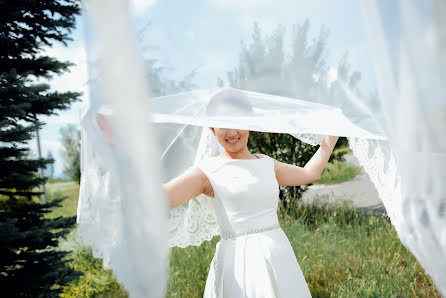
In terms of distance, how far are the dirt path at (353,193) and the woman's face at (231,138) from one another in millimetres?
3524

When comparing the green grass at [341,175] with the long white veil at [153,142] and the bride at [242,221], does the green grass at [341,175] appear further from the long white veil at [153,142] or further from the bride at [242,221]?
the long white veil at [153,142]

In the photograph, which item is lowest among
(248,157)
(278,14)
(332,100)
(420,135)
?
(248,157)

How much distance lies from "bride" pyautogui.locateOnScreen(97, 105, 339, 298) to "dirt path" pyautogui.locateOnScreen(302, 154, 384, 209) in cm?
346

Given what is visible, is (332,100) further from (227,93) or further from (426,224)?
(426,224)

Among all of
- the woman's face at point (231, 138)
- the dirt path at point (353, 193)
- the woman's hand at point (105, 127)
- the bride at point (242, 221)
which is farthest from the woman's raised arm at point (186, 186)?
the dirt path at point (353, 193)

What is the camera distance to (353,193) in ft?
19.2

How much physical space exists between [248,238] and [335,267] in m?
1.86

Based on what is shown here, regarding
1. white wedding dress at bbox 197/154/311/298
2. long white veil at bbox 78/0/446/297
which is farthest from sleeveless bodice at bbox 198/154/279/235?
long white veil at bbox 78/0/446/297

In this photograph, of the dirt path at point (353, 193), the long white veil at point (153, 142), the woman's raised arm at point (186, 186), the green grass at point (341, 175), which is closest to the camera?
the long white veil at point (153, 142)

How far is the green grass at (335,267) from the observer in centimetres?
267

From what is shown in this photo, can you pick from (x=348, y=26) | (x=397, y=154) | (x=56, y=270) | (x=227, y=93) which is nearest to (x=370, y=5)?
(x=348, y=26)

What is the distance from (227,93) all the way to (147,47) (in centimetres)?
53

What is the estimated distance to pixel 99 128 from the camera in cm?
89

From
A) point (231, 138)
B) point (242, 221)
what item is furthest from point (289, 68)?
point (242, 221)
